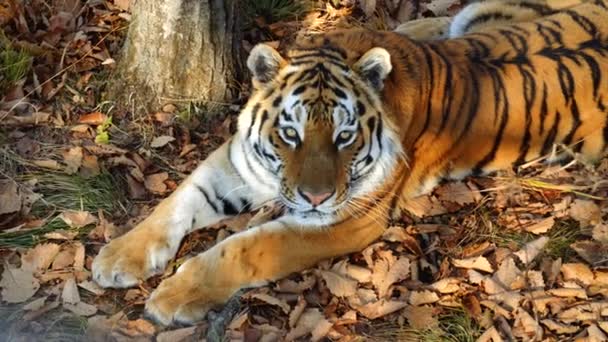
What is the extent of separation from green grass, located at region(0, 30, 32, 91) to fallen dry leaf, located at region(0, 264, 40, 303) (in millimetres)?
1260

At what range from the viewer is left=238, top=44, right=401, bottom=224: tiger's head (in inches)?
127

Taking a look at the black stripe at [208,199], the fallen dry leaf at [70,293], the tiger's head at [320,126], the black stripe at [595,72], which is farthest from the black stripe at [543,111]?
the fallen dry leaf at [70,293]

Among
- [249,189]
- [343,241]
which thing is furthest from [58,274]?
[343,241]

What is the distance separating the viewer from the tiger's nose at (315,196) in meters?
3.21

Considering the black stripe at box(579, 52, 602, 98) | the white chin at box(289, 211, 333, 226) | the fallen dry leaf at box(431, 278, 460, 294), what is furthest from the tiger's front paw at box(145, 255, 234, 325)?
the black stripe at box(579, 52, 602, 98)

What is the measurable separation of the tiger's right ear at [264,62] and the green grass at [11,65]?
5.04ft

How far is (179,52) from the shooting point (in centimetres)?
416

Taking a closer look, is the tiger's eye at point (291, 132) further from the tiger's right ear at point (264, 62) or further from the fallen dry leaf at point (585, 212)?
the fallen dry leaf at point (585, 212)

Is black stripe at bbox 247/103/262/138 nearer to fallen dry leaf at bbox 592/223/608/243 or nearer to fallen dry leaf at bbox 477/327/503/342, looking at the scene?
fallen dry leaf at bbox 477/327/503/342

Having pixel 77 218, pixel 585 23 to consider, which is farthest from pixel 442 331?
pixel 585 23

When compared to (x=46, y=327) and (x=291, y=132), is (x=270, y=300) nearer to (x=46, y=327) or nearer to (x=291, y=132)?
(x=291, y=132)

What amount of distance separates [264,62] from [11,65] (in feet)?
5.39

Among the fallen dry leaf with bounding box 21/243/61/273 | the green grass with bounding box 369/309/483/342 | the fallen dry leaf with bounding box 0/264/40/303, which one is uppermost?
the fallen dry leaf with bounding box 21/243/61/273

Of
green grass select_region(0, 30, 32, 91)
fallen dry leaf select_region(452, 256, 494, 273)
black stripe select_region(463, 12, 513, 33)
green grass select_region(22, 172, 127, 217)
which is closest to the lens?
fallen dry leaf select_region(452, 256, 494, 273)
